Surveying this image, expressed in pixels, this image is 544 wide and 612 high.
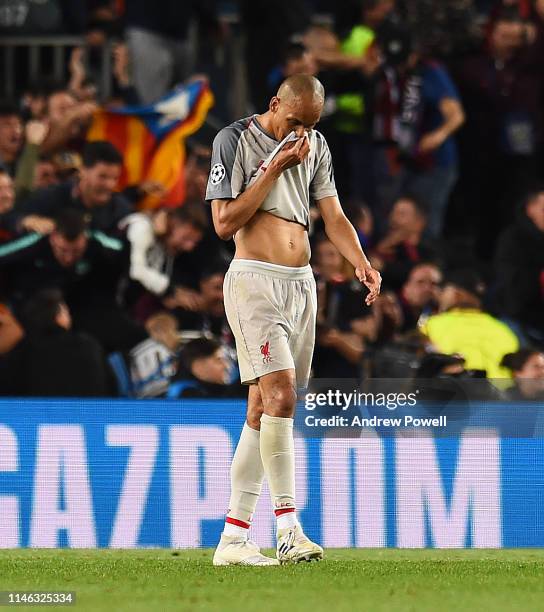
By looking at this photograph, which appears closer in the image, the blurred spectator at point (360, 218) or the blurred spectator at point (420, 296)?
the blurred spectator at point (420, 296)

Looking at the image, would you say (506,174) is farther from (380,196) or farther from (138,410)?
(138,410)

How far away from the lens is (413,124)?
12797mm

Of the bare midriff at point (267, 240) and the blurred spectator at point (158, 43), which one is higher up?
the blurred spectator at point (158, 43)

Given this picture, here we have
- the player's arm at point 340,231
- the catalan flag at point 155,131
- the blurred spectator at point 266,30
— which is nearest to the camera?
the player's arm at point 340,231

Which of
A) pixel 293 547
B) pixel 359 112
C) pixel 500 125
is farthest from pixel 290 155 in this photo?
pixel 500 125

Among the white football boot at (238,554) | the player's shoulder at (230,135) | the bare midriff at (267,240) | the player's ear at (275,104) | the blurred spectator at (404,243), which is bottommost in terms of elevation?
the white football boot at (238,554)

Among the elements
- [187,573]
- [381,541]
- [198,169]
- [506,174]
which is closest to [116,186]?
[198,169]

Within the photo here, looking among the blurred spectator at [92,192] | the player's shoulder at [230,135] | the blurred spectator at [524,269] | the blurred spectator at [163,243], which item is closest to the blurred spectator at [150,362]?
the blurred spectator at [163,243]

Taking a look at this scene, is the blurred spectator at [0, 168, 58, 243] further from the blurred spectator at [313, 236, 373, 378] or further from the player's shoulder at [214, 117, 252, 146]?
the player's shoulder at [214, 117, 252, 146]

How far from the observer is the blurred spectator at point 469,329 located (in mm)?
10672

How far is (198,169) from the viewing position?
12.1 m

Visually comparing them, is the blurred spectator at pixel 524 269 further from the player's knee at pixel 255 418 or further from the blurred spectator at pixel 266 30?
the player's knee at pixel 255 418

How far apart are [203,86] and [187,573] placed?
6495 millimetres

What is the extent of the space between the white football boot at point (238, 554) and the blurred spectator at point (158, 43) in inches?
258
